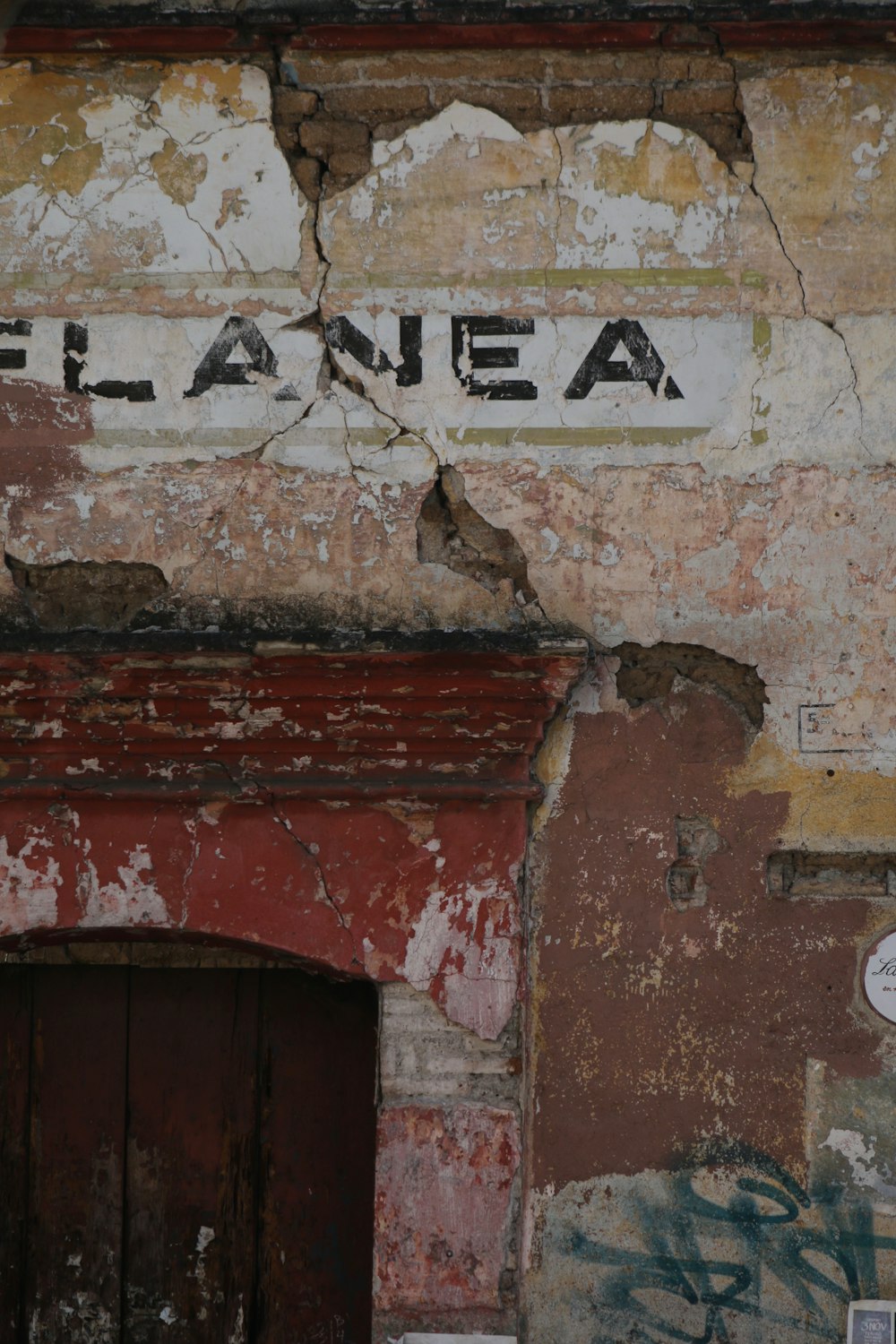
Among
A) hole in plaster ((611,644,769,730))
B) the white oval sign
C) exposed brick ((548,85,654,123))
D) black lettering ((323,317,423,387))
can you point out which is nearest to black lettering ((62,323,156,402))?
black lettering ((323,317,423,387))

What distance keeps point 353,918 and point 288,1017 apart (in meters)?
0.62

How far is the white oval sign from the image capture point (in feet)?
9.98

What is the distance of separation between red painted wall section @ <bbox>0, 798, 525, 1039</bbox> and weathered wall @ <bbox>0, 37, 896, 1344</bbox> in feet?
0.35

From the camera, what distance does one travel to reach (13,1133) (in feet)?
11.5

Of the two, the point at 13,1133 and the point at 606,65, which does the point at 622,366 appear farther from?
the point at 13,1133

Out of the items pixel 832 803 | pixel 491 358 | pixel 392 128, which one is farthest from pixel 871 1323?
pixel 392 128

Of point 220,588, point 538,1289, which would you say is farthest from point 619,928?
point 220,588

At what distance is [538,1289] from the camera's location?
3.02 m

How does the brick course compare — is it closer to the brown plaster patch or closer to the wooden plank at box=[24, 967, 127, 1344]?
the brown plaster patch

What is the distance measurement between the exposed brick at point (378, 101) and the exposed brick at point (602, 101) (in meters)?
0.33

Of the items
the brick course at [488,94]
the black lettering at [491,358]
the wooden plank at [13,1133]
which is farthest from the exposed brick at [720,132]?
the wooden plank at [13,1133]

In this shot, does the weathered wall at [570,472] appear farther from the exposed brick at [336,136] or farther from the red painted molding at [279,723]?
the red painted molding at [279,723]

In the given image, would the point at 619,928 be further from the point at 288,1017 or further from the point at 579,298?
the point at 579,298

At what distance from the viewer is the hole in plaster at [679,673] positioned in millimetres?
3123
